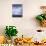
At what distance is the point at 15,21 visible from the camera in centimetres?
368

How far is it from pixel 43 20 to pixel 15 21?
0.56m

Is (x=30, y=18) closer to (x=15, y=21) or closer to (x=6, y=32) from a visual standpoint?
(x=15, y=21)

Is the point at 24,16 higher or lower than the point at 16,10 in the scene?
lower

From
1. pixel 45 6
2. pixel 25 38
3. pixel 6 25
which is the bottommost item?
Answer: pixel 25 38

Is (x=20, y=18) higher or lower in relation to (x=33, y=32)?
higher

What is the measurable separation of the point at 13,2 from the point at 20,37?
2.32 ft

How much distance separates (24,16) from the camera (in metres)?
3.67

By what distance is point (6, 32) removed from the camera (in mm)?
3523

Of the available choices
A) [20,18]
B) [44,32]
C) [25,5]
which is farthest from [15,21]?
[44,32]

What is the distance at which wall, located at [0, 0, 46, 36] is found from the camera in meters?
3.65

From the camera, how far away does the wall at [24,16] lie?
3.65 metres

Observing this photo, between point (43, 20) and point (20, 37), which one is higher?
point (43, 20)

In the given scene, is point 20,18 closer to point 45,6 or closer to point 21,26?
point 21,26

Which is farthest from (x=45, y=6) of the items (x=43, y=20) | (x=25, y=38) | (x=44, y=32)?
(x=25, y=38)
